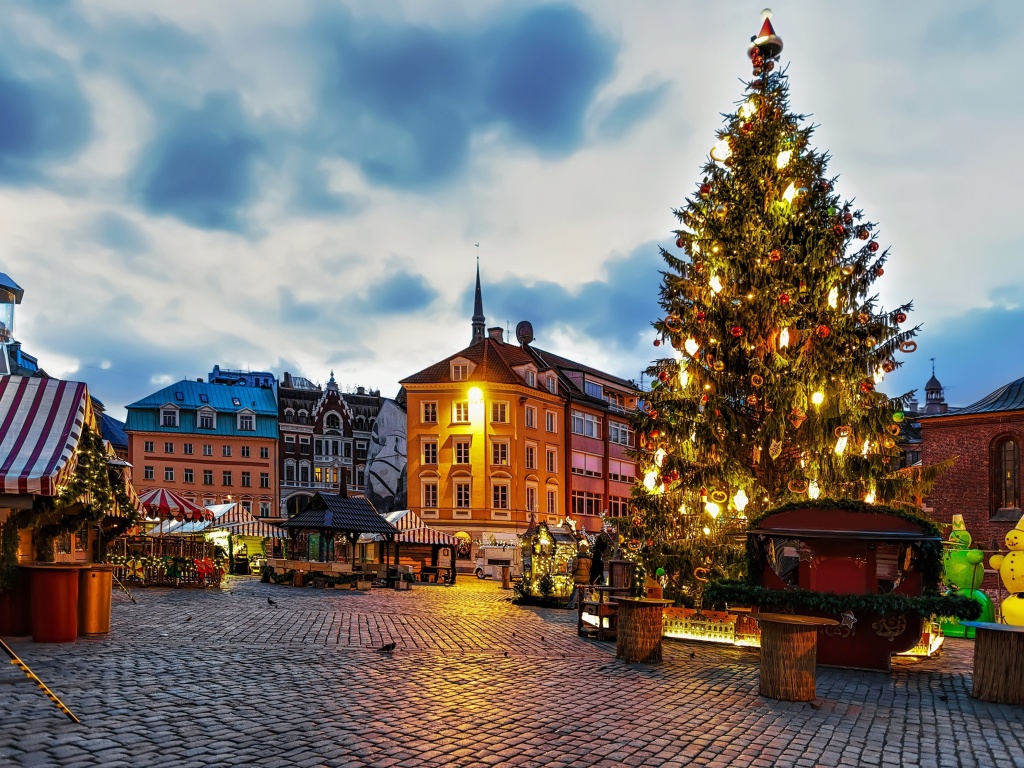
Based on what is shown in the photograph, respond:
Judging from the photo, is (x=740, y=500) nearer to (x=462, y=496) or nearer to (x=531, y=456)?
(x=462, y=496)

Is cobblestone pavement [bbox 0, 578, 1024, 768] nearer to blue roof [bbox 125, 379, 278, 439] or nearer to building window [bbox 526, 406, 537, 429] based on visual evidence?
building window [bbox 526, 406, 537, 429]

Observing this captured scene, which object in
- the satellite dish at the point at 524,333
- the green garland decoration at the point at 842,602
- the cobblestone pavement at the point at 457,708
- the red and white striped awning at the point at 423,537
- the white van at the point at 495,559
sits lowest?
the white van at the point at 495,559

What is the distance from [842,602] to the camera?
13.0 m

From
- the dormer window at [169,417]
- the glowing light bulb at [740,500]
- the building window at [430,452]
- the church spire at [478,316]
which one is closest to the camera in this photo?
the glowing light bulb at [740,500]

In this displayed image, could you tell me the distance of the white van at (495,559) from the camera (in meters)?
44.7

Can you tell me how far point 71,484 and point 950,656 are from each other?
1565 centimetres

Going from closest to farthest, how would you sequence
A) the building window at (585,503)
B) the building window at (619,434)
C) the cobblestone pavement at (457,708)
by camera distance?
1. the cobblestone pavement at (457,708)
2. the building window at (585,503)
3. the building window at (619,434)

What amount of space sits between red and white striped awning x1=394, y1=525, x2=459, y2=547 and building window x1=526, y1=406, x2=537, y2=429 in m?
18.0

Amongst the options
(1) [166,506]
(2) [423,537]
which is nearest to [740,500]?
(1) [166,506]

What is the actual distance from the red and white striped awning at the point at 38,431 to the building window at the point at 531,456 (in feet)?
131

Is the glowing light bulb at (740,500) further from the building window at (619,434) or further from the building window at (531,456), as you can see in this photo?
the building window at (619,434)

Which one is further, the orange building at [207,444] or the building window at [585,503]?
the orange building at [207,444]

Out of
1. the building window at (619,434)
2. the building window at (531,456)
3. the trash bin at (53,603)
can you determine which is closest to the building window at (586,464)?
the building window at (619,434)

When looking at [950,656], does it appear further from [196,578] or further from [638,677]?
[196,578]
